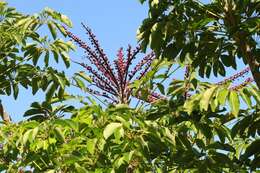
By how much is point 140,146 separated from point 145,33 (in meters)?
0.97

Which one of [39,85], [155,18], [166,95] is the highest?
[155,18]

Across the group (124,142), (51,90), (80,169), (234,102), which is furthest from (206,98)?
(51,90)

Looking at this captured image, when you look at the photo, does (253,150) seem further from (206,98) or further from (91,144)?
(91,144)

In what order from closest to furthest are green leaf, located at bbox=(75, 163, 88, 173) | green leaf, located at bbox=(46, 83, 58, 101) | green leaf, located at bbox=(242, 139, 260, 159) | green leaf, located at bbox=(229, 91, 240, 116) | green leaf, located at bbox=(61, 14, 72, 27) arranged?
1. green leaf, located at bbox=(229, 91, 240, 116)
2. green leaf, located at bbox=(75, 163, 88, 173)
3. green leaf, located at bbox=(242, 139, 260, 159)
4. green leaf, located at bbox=(46, 83, 58, 101)
5. green leaf, located at bbox=(61, 14, 72, 27)

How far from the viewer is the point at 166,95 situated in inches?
134

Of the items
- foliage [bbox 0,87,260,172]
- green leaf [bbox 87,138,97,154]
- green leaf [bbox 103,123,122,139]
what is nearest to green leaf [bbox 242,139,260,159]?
foliage [bbox 0,87,260,172]

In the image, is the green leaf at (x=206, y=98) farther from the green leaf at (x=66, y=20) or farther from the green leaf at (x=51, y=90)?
the green leaf at (x=66, y=20)

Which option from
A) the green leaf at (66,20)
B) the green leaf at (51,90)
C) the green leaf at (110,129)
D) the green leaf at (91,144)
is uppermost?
the green leaf at (66,20)

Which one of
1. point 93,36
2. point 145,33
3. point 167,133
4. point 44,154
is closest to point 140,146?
point 167,133

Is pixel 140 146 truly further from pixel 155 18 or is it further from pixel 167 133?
pixel 155 18

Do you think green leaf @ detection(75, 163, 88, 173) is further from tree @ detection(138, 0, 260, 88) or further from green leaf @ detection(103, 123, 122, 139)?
tree @ detection(138, 0, 260, 88)

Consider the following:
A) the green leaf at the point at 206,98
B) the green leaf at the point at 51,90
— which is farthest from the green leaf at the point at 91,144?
the green leaf at the point at 51,90

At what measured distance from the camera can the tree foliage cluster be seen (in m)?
2.81

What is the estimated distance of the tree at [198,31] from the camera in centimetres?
328
